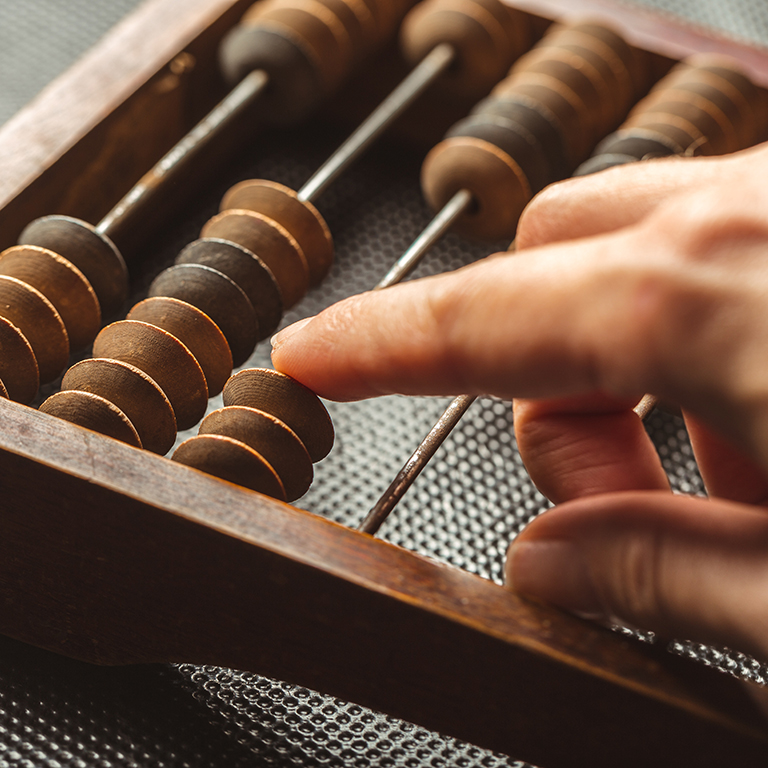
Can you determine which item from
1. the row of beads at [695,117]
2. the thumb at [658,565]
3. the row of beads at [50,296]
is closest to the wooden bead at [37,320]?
the row of beads at [50,296]

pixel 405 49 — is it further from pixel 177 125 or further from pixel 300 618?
pixel 300 618

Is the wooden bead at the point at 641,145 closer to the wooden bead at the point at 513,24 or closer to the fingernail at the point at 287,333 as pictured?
the wooden bead at the point at 513,24

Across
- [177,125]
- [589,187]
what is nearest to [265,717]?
[589,187]

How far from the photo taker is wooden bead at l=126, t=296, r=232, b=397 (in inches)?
19.3

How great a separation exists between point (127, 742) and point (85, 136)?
1.24 feet

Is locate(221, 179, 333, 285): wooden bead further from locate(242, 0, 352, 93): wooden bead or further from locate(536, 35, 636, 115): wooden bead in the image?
locate(536, 35, 636, 115): wooden bead

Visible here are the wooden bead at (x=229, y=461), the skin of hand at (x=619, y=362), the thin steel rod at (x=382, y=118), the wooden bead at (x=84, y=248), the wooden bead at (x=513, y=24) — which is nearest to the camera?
the skin of hand at (x=619, y=362)

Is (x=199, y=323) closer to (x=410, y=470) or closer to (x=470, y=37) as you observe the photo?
(x=410, y=470)

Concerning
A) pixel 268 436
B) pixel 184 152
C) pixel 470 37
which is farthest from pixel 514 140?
pixel 268 436

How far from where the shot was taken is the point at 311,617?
1.29 ft

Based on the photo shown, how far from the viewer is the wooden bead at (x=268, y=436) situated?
17.2 inches

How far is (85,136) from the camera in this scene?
601 mm

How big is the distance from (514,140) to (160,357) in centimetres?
33

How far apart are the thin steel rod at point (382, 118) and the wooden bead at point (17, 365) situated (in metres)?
0.22
